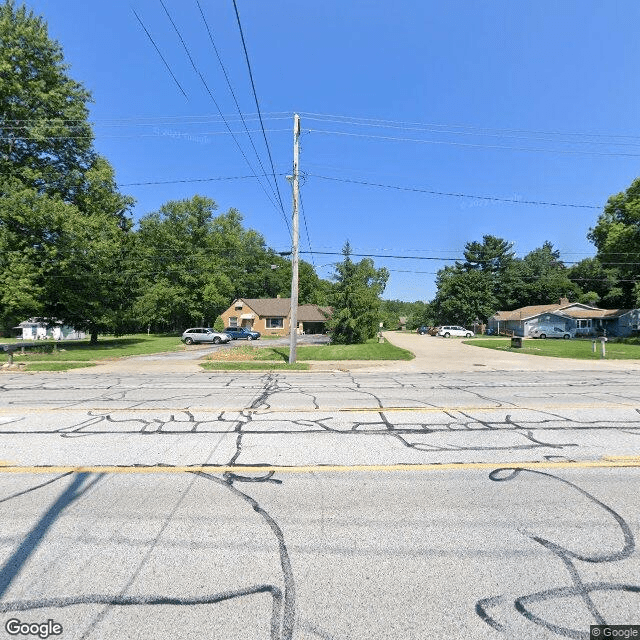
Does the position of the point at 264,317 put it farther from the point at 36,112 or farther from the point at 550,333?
the point at 550,333

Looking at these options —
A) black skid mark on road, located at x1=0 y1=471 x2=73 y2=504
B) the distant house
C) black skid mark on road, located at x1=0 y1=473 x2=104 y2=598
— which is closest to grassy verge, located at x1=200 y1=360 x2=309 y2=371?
black skid mark on road, located at x1=0 y1=471 x2=73 y2=504

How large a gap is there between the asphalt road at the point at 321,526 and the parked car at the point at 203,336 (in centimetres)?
2999

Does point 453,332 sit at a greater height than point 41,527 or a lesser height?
greater

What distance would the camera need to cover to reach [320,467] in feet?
15.3

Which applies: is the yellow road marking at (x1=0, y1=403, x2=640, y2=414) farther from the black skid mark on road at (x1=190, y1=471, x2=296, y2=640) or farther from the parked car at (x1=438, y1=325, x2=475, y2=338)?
the parked car at (x1=438, y1=325, x2=475, y2=338)

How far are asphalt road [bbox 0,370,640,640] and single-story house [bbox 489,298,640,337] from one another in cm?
4963

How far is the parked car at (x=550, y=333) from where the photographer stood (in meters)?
48.6

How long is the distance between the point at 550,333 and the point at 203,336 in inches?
1732

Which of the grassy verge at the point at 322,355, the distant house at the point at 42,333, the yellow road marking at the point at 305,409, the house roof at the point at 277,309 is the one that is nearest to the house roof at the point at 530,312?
the house roof at the point at 277,309

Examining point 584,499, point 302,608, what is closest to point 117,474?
point 302,608

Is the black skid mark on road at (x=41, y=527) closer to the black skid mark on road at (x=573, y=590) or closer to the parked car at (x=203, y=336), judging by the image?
the black skid mark on road at (x=573, y=590)

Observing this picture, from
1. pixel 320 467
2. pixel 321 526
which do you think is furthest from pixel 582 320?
pixel 321 526

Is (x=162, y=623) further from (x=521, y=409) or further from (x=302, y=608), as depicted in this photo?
(x=521, y=409)

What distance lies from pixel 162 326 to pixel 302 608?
215 feet
